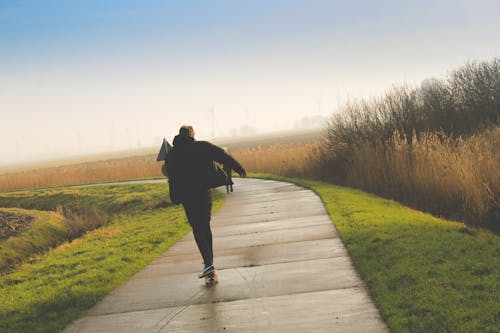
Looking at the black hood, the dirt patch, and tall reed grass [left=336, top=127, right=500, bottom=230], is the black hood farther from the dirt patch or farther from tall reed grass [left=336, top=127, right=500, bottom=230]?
the dirt patch

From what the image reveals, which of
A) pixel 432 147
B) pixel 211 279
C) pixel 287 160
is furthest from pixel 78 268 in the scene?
pixel 287 160

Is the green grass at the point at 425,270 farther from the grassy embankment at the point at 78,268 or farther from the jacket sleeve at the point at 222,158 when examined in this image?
the grassy embankment at the point at 78,268

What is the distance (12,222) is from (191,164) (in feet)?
41.5

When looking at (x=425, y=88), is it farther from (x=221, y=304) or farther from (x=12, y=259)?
(x=221, y=304)

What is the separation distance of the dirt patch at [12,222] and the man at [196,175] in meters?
10.5

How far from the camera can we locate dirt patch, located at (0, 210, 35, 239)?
15.5 metres

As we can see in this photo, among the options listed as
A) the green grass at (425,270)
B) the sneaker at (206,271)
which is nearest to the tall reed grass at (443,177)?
the green grass at (425,270)

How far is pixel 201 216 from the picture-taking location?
675 centimetres

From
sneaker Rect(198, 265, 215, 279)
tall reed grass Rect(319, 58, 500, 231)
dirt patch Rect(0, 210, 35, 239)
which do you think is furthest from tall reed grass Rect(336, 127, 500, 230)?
dirt patch Rect(0, 210, 35, 239)

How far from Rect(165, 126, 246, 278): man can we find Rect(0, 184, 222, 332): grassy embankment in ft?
5.32

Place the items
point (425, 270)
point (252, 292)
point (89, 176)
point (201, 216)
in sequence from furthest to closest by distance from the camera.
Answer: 1. point (89, 176)
2. point (201, 216)
3. point (425, 270)
4. point (252, 292)

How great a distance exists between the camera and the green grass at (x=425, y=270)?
15.8 feet

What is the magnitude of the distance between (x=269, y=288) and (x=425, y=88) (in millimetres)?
18803

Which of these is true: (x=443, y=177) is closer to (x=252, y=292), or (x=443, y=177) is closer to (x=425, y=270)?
(x=425, y=270)
